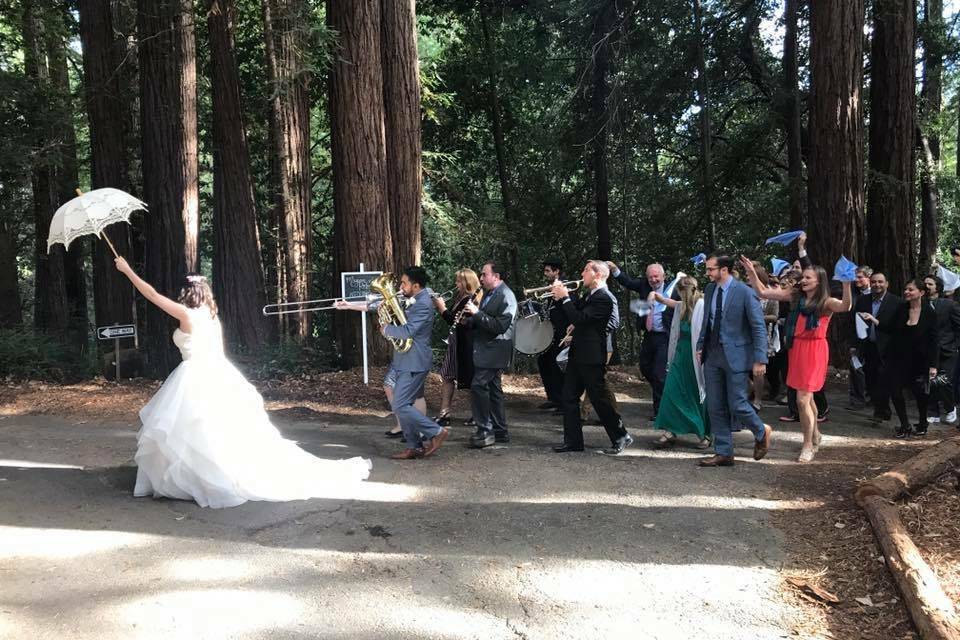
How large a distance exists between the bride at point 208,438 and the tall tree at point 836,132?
442 inches

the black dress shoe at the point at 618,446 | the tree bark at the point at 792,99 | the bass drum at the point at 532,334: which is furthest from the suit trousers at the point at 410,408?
the tree bark at the point at 792,99

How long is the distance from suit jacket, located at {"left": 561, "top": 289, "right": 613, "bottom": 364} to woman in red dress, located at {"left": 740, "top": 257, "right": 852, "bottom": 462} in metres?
1.65

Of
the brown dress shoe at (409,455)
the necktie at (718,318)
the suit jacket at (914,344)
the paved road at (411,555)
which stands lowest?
the paved road at (411,555)

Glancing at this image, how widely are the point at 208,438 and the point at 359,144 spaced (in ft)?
24.0

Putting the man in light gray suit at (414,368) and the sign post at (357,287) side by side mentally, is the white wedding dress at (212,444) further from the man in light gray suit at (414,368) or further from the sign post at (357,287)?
the sign post at (357,287)

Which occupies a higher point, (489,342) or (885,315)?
(885,315)

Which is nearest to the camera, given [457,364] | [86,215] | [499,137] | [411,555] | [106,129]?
[411,555]

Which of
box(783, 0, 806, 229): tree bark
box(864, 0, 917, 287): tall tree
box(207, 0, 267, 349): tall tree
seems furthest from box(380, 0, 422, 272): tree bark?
box(783, 0, 806, 229): tree bark

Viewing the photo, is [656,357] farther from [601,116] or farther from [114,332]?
[601,116]

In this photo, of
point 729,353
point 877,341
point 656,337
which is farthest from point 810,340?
point 877,341

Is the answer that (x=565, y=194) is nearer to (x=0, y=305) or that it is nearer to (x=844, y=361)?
(x=844, y=361)

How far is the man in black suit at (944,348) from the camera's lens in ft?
31.0

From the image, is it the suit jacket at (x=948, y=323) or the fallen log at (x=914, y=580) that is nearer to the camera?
the fallen log at (x=914, y=580)

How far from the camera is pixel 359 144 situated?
1214 centimetres
